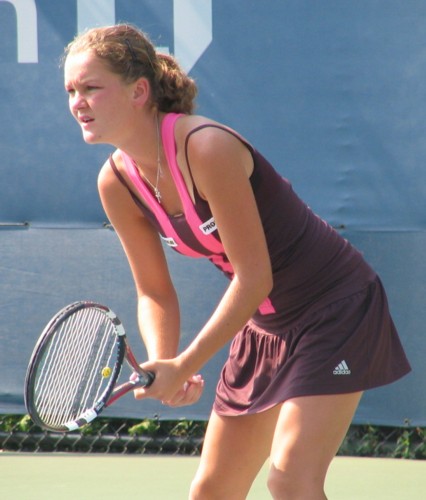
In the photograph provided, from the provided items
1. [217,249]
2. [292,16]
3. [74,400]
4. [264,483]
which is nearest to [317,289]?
[217,249]

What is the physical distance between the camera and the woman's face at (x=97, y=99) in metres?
2.23

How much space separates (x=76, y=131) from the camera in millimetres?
4297

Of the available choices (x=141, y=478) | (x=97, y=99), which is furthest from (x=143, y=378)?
(x=141, y=478)

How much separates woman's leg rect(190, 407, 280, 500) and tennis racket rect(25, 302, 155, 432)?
0.29m

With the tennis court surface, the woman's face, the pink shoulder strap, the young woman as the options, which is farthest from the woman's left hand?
the tennis court surface

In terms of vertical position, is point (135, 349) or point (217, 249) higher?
point (217, 249)

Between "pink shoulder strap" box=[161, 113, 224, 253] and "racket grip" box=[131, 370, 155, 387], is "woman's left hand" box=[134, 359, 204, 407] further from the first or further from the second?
"pink shoulder strap" box=[161, 113, 224, 253]

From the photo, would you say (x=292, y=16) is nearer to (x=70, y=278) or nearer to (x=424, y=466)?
(x=70, y=278)

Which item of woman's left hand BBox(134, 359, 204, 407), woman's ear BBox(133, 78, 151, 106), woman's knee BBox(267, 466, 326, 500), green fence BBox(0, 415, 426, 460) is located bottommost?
green fence BBox(0, 415, 426, 460)

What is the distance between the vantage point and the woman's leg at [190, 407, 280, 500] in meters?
2.45

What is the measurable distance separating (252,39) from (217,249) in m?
1.94

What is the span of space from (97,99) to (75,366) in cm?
64

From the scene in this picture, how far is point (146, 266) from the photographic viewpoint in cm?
258

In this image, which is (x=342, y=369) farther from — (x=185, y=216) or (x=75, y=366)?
(x=75, y=366)
